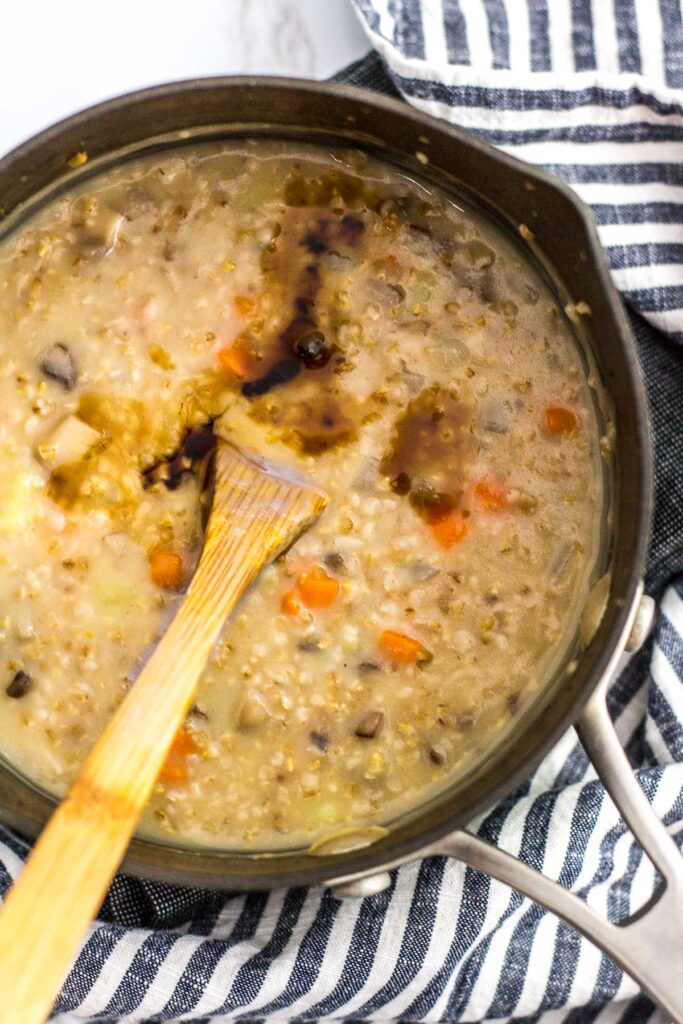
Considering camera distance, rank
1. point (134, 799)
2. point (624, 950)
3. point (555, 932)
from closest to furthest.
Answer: point (134, 799) < point (624, 950) < point (555, 932)

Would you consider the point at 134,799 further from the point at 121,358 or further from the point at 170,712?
the point at 121,358

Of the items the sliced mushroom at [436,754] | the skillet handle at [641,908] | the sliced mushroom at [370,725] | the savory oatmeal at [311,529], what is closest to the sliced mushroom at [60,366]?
the savory oatmeal at [311,529]

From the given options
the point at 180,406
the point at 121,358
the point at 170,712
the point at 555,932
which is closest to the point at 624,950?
the point at 555,932

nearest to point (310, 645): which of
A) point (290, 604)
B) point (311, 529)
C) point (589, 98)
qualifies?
point (290, 604)

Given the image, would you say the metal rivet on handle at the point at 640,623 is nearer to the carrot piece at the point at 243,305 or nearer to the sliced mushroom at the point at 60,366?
the carrot piece at the point at 243,305

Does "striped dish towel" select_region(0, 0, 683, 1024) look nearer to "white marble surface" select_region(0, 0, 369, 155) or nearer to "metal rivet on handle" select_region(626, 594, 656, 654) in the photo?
"white marble surface" select_region(0, 0, 369, 155)

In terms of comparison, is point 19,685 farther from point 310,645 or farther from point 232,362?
point 232,362

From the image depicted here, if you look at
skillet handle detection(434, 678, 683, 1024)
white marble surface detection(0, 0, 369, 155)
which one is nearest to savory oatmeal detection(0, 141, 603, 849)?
skillet handle detection(434, 678, 683, 1024)
